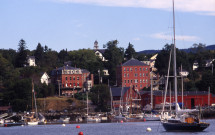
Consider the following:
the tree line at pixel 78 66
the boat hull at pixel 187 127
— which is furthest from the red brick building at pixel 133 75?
the boat hull at pixel 187 127

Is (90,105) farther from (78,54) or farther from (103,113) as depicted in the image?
(78,54)

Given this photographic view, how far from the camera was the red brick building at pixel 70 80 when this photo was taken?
156250 millimetres

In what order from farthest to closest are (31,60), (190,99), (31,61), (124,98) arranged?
(31,60) < (31,61) < (124,98) < (190,99)

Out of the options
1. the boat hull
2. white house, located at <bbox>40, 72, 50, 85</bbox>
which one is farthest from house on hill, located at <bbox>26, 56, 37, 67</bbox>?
the boat hull

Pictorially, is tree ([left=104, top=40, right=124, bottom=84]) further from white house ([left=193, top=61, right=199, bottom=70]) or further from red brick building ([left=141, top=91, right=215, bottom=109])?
red brick building ([left=141, top=91, right=215, bottom=109])

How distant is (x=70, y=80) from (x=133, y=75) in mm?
18069

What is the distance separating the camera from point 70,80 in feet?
519

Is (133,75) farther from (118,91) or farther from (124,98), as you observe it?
(124,98)

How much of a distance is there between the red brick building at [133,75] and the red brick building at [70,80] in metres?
8.30

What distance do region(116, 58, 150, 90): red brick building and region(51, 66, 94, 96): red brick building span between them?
830 cm

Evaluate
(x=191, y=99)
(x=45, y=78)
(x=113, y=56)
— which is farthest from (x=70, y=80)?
(x=191, y=99)

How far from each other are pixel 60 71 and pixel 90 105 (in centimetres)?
2615

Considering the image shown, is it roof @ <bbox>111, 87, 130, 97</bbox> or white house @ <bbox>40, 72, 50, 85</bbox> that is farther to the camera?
white house @ <bbox>40, 72, 50, 85</bbox>

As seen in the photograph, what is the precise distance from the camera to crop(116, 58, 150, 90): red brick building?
16075 cm
